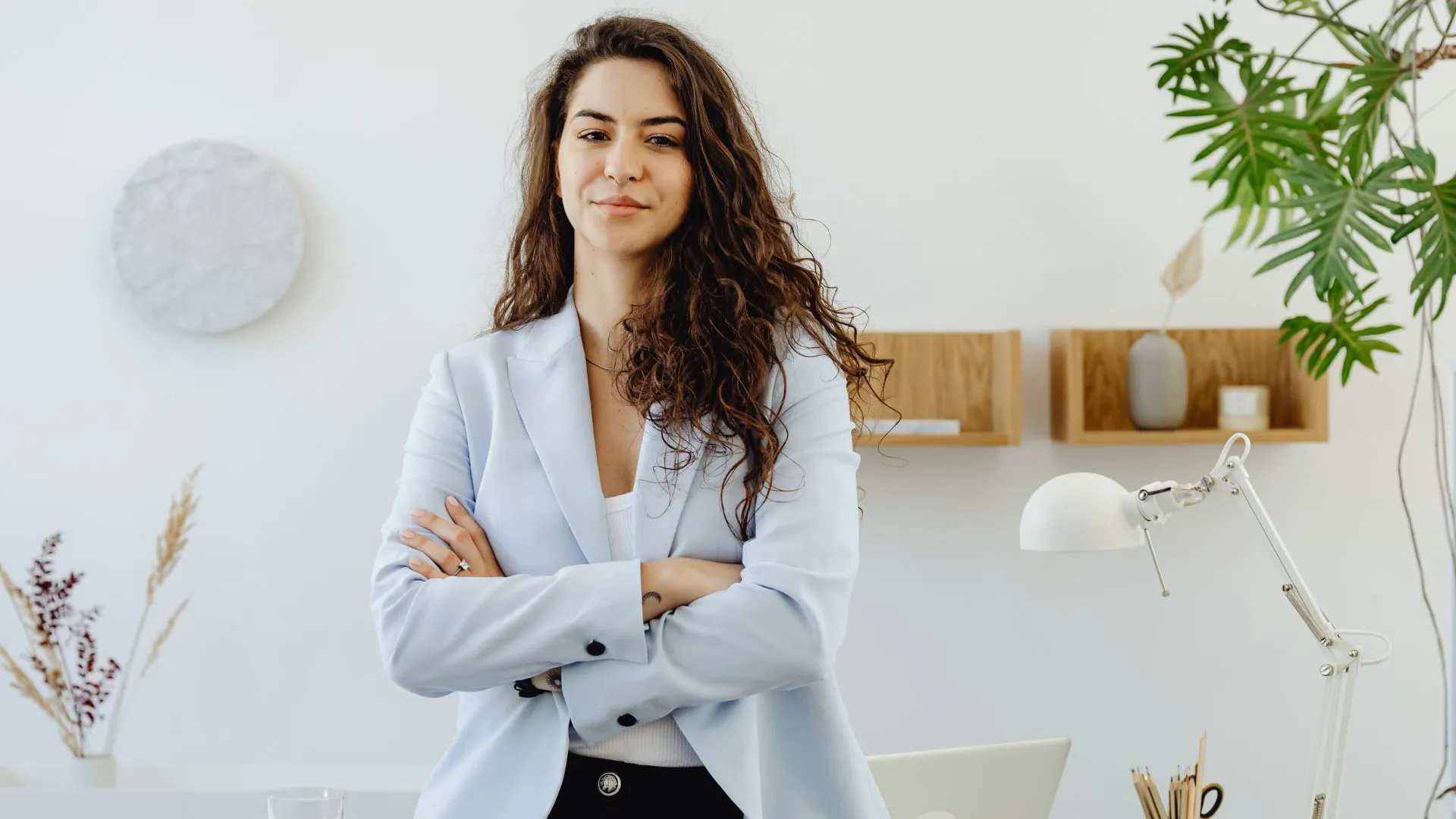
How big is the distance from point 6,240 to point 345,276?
32.6 inches

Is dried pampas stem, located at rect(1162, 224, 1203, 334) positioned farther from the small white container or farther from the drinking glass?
the drinking glass

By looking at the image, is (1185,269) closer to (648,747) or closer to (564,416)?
(564,416)

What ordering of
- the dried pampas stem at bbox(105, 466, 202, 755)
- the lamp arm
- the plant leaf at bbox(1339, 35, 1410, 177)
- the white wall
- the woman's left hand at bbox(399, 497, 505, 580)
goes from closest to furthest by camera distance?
1. the woman's left hand at bbox(399, 497, 505, 580)
2. the lamp arm
3. the plant leaf at bbox(1339, 35, 1410, 177)
4. the dried pampas stem at bbox(105, 466, 202, 755)
5. the white wall

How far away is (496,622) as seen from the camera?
148 cm

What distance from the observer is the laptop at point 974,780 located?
6.72ft

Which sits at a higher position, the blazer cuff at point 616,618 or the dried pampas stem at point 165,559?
the blazer cuff at point 616,618

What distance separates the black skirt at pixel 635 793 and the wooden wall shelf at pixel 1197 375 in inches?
70.0

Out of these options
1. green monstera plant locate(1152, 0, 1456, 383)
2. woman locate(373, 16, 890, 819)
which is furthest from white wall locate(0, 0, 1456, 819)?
woman locate(373, 16, 890, 819)

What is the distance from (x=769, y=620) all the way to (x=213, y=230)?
2.21 meters

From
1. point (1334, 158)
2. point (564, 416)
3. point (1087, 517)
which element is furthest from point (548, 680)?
point (1334, 158)

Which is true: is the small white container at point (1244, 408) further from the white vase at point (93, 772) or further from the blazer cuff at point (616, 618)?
the white vase at point (93, 772)

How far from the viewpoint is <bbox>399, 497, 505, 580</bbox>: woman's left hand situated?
1563 mm

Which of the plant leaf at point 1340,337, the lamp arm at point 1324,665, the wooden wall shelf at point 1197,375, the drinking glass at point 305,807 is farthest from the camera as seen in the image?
the wooden wall shelf at point 1197,375

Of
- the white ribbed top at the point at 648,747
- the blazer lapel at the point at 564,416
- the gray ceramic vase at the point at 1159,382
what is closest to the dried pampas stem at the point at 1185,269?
the gray ceramic vase at the point at 1159,382
